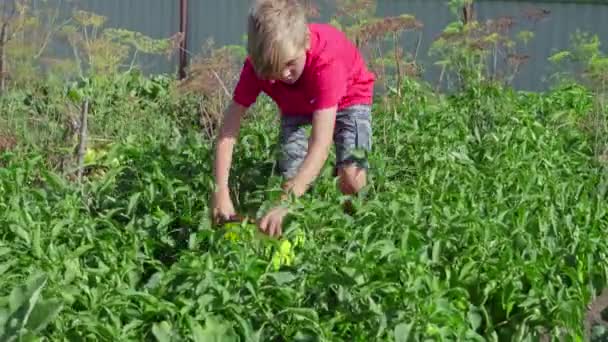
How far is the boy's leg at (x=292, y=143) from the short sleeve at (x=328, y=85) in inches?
19.2

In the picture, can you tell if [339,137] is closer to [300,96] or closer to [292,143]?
[292,143]

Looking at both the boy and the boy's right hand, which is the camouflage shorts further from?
the boy's right hand

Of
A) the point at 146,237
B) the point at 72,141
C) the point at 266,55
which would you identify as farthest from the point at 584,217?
the point at 72,141

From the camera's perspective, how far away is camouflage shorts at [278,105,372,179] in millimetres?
5246

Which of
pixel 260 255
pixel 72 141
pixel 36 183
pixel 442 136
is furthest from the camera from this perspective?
pixel 72 141

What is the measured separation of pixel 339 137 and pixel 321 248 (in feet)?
4.70

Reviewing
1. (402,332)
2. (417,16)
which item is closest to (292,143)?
(402,332)

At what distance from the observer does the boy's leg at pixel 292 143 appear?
5.25m

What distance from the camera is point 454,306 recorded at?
3609 millimetres

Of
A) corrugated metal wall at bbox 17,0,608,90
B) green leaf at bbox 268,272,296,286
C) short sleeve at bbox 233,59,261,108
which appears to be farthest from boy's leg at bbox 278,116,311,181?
corrugated metal wall at bbox 17,0,608,90

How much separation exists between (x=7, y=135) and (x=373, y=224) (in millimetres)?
2879

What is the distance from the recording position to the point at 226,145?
4.82 metres

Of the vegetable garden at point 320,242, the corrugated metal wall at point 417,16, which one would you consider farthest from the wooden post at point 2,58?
the corrugated metal wall at point 417,16

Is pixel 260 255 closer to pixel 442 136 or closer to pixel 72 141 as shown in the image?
pixel 442 136
